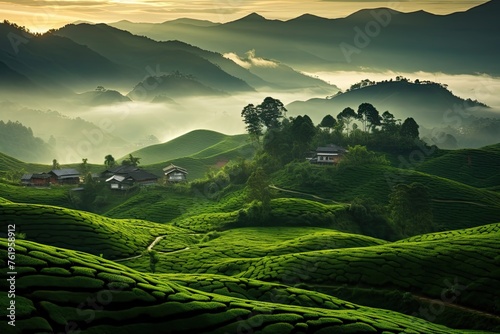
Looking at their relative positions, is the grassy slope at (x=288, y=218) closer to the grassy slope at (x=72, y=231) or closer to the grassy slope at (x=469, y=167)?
the grassy slope at (x=72, y=231)

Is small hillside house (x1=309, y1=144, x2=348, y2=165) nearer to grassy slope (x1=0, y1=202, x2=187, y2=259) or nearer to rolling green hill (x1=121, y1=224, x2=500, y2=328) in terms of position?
grassy slope (x1=0, y1=202, x2=187, y2=259)

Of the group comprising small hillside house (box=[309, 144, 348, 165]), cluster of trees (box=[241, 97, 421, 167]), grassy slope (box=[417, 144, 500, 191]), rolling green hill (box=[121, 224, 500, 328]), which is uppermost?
cluster of trees (box=[241, 97, 421, 167])

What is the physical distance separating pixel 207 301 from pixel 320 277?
982 inches

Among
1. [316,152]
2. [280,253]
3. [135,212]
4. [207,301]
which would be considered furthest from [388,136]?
[207,301]

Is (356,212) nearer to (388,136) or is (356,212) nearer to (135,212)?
(135,212)

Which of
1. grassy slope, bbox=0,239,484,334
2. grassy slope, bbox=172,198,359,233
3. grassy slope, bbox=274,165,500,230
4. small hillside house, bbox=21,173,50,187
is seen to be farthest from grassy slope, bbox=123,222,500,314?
small hillside house, bbox=21,173,50,187

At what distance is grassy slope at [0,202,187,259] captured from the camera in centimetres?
7622

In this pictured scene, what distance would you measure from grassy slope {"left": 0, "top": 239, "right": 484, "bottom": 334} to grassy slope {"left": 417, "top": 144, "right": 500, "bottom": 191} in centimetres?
11577

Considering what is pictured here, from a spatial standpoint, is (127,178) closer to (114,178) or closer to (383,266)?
(114,178)

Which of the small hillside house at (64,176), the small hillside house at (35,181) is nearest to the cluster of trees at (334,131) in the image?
the small hillside house at (64,176)

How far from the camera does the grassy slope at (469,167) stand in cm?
14838

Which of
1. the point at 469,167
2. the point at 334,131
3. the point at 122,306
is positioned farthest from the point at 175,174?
the point at 122,306

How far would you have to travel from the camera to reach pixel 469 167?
517 feet

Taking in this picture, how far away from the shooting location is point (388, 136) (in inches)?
6590
